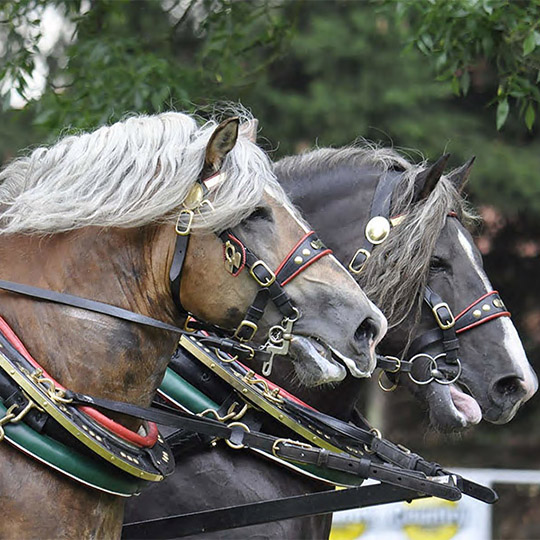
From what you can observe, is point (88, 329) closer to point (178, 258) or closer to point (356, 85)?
point (178, 258)

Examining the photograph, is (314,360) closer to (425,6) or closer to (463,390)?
(463,390)

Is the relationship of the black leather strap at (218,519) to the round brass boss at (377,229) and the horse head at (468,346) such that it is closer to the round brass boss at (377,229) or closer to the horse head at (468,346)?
the horse head at (468,346)

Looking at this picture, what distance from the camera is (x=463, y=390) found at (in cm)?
331

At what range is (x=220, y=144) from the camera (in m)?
2.47

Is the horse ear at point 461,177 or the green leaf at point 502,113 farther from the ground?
the horse ear at point 461,177

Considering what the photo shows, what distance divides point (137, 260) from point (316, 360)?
0.49 metres

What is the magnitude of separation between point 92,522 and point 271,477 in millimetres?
873

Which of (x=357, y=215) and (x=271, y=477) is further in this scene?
(x=357, y=215)

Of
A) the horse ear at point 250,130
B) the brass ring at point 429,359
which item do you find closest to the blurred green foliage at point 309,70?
the horse ear at point 250,130

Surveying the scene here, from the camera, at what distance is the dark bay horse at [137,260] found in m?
2.41

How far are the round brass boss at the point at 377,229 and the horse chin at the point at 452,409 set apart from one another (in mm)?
506

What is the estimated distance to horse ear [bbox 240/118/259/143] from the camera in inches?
110

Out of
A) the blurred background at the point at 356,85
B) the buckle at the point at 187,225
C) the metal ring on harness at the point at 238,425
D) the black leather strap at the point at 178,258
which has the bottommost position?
the blurred background at the point at 356,85

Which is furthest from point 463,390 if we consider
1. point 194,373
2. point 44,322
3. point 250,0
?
point 250,0
